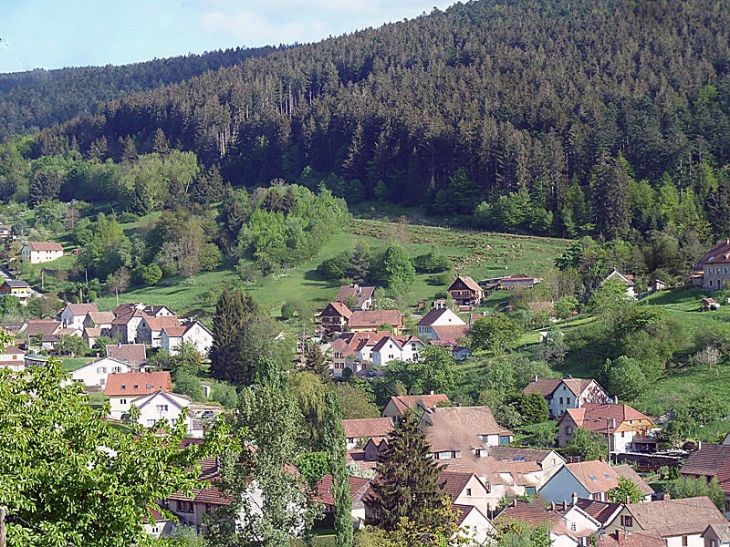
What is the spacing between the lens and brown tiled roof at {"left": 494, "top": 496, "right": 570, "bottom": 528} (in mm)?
27145

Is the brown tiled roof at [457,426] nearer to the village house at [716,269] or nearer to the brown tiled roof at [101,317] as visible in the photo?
the village house at [716,269]

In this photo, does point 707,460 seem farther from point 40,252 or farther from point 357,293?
point 40,252

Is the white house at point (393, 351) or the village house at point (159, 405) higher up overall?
the village house at point (159, 405)

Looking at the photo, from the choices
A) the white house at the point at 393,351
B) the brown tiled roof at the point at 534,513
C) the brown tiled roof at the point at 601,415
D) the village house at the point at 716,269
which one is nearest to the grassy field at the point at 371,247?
the white house at the point at 393,351

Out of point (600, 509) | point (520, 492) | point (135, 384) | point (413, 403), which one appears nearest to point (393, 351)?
point (413, 403)

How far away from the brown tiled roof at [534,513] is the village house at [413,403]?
10356 millimetres

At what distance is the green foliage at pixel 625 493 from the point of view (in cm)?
2998

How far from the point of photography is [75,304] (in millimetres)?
65688

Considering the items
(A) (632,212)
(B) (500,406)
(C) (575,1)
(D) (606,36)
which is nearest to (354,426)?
(B) (500,406)

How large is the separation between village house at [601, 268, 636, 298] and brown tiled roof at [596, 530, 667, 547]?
28639 mm

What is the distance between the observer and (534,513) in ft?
91.9

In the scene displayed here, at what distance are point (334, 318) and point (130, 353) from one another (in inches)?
444

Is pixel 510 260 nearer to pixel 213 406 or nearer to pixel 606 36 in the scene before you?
pixel 213 406

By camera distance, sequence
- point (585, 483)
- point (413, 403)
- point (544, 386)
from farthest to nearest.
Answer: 1. point (544, 386)
2. point (413, 403)
3. point (585, 483)
